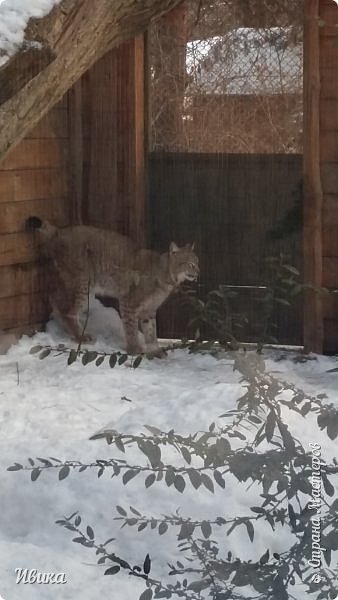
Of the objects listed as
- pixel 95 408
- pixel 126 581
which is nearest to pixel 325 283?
pixel 95 408

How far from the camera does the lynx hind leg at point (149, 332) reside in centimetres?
208

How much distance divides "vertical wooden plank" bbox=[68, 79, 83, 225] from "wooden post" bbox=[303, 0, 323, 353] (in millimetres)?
346

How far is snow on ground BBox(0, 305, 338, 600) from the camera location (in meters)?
1.93

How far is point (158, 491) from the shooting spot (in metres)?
1.95

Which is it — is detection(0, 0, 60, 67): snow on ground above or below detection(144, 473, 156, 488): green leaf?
above

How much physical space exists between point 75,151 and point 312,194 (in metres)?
0.37

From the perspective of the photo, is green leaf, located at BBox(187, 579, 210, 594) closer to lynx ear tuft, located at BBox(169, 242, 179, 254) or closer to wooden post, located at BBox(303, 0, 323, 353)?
wooden post, located at BBox(303, 0, 323, 353)

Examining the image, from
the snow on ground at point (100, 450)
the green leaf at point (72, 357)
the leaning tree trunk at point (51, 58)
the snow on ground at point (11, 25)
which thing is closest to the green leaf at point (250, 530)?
the snow on ground at point (100, 450)

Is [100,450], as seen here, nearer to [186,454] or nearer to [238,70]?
[186,454]

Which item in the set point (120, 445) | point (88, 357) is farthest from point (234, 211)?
point (120, 445)

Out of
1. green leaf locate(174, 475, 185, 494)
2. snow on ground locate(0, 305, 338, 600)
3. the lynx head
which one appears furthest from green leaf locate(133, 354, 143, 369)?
green leaf locate(174, 475, 185, 494)

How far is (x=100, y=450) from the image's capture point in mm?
2008

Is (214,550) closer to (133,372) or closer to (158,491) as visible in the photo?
(158,491)

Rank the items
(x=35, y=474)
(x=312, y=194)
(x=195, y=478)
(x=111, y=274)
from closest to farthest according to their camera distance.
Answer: (x=195, y=478)
(x=35, y=474)
(x=312, y=194)
(x=111, y=274)
